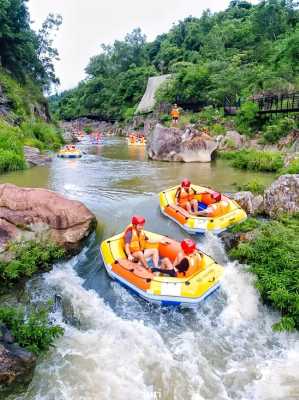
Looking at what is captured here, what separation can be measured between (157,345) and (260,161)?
11917 mm

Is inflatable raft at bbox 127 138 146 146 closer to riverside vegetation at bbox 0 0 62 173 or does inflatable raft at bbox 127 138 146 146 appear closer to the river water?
riverside vegetation at bbox 0 0 62 173

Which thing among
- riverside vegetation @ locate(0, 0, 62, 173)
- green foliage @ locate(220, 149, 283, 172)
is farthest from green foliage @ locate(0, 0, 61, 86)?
green foliage @ locate(220, 149, 283, 172)

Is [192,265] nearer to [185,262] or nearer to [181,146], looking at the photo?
[185,262]

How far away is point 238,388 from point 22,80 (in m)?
28.7

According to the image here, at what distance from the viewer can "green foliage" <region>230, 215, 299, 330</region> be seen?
5523 millimetres

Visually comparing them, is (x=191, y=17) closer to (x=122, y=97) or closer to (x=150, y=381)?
(x=122, y=97)

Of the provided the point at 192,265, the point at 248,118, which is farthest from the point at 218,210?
the point at 248,118

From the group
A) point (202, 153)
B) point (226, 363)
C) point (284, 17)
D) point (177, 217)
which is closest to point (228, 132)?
point (202, 153)

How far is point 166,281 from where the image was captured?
603 cm

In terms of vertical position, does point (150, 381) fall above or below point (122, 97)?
below

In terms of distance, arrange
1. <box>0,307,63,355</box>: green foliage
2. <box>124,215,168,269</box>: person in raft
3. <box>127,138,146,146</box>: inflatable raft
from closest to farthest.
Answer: <box>0,307,63,355</box>: green foliage
<box>124,215,168,269</box>: person in raft
<box>127,138,146,146</box>: inflatable raft

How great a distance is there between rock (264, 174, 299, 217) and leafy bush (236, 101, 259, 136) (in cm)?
1105

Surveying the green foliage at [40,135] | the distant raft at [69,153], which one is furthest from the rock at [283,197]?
the green foliage at [40,135]

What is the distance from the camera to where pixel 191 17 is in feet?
191
